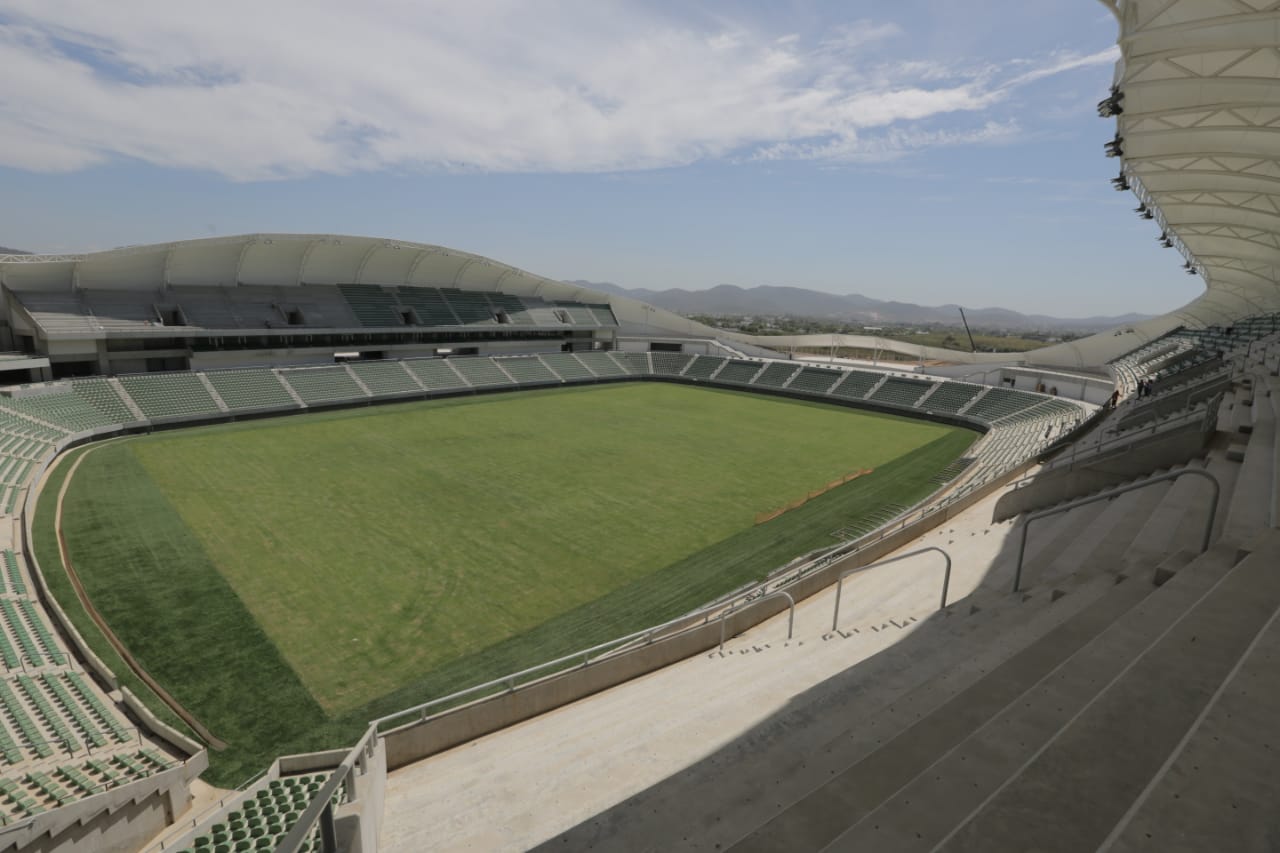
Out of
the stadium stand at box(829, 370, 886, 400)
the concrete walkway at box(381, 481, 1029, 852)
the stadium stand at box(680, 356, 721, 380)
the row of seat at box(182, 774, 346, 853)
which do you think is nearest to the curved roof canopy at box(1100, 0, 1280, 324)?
the concrete walkway at box(381, 481, 1029, 852)

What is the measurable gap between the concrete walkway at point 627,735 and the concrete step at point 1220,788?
409 centimetres

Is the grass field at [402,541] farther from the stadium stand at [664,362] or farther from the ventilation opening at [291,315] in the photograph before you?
the stadium stand at [664,362]

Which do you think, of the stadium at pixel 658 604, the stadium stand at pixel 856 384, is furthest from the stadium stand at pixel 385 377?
the stadium stand at pixel 856 384

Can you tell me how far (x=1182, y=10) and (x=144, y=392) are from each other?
40.9 meters

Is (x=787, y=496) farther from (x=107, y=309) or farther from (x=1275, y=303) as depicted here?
(x=1275, y=303)

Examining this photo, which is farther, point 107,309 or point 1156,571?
point 107,309

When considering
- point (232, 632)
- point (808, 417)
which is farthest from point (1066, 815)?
point (808, 417)

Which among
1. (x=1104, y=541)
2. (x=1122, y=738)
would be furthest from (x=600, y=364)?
(x=1122, y=738)

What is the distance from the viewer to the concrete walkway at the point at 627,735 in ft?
19.5

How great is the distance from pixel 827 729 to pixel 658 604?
830 cm

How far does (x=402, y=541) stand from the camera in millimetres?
17312

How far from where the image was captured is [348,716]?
10320 mm

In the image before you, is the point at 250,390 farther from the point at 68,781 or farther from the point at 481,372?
the point at 68,781

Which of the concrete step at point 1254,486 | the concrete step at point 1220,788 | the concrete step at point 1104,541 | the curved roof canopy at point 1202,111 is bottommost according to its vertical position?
the concrete step at point 1104,541
